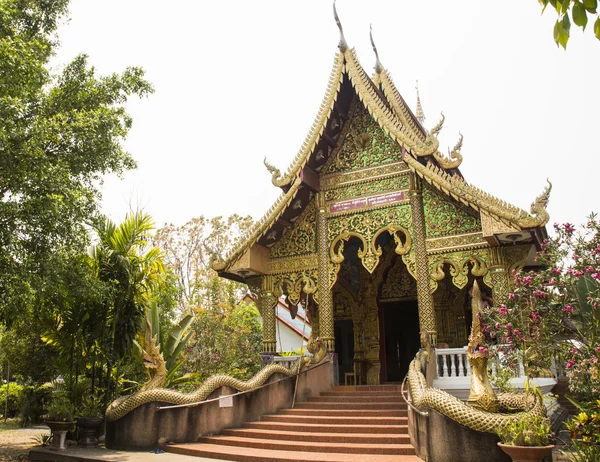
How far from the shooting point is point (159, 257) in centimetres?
1005

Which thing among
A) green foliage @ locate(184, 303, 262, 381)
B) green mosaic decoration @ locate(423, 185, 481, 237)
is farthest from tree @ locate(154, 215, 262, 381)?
green mosaic decoration @ locate(423, 185, 481, 237)

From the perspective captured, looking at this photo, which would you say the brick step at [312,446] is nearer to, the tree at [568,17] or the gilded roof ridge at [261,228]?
the gilded roof ridge at [261,228]

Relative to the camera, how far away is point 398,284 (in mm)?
12977

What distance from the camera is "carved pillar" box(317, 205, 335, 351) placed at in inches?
428

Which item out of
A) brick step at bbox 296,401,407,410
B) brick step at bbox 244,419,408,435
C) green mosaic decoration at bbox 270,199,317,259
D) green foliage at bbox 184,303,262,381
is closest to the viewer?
brick step at bbox 244,419,408,435

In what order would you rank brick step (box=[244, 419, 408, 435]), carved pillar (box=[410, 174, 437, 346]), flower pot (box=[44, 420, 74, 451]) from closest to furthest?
brick step (box=[244, 419, 408, 435]) < flower pot (box=[44, 420, 74, 451]) < carved pillar (box=[410, 174, 437, 346])

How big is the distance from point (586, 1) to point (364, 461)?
5.55 m

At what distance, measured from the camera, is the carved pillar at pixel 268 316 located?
11.6 meters

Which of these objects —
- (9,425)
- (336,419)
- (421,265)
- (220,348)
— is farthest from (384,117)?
(9,425)

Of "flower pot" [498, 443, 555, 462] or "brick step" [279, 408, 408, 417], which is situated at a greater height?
"brick step" [279, 408, 408, 417]

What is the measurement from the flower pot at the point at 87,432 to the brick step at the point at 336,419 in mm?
2795

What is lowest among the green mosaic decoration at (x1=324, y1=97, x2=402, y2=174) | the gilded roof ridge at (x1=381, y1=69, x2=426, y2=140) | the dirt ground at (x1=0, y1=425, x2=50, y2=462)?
the dirt ground at (x1=0, y1=425, x2=50, y2=462)

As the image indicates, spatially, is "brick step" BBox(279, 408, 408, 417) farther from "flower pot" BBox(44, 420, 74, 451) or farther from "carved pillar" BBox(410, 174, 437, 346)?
"flower pot" BBox(44, 420, 74, 451)

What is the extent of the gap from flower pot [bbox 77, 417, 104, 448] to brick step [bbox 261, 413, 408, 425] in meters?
2.80
